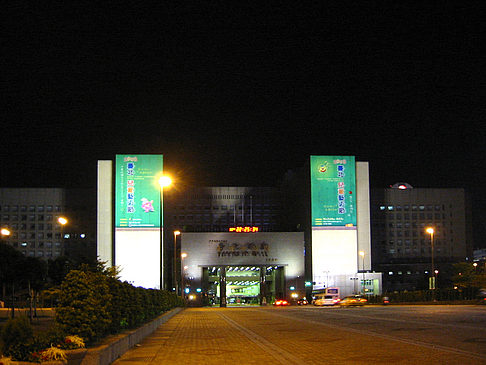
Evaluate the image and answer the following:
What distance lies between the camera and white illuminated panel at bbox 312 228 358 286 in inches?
4259

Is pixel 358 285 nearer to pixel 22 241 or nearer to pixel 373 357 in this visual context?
pixel 22 241

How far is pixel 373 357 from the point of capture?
550 inches

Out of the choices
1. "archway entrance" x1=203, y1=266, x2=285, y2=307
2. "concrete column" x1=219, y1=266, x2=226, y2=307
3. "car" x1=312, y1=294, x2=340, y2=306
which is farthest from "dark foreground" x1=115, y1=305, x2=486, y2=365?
"archway entrance" x1=203, y1=266, x2=285, y2=307

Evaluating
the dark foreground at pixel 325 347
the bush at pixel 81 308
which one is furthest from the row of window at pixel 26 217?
the bush at pixel 81 308

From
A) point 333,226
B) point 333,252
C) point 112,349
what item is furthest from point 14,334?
point 333,252

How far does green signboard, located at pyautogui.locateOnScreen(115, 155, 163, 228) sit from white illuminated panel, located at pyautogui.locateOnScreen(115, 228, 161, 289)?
1290 millimetres

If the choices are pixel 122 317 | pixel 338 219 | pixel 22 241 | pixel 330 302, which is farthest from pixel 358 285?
pixel 122 317

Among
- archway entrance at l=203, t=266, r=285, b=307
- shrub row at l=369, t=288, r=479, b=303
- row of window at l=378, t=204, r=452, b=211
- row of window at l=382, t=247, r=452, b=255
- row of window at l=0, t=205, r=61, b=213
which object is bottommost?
archway entrance at l=203, t=266, r=285, b=307

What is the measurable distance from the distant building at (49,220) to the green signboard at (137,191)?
37.5 meters

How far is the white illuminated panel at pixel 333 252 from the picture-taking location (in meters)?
108

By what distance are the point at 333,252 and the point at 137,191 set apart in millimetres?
34046

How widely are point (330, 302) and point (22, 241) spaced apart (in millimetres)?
86407

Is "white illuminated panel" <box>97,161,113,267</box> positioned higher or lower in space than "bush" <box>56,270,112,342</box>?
higher

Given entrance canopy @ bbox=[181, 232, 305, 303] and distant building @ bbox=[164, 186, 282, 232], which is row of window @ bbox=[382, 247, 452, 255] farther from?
entrance canopy @ bbox=[181, 232, 305, 303]
